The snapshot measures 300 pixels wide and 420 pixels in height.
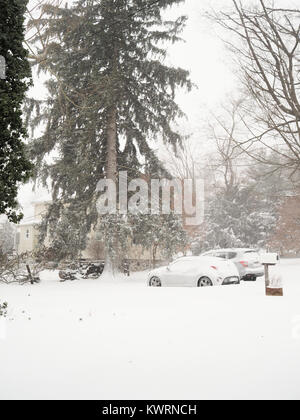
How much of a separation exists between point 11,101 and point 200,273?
8.45 metres

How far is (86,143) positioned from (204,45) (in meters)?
6.84

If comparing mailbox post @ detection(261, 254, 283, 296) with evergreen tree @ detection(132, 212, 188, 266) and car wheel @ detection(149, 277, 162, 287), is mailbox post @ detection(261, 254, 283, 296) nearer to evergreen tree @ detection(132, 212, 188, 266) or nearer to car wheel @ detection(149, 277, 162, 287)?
car wheel @ detection(149, 277, 162, 287)

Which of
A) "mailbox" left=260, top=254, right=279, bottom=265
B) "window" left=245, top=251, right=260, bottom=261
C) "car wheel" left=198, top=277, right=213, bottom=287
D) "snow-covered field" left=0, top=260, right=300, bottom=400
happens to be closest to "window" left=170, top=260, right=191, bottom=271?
"car wheel" left=198, top=277, right=213, bottom=287

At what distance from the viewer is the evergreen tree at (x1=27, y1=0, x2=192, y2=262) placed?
16.2m

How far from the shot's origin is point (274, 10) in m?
9.34

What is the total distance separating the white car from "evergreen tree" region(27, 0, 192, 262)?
13.1 ft

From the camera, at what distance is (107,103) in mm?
15719

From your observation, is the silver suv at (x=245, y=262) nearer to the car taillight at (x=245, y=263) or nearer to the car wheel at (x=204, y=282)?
the car taillight at (x=245, y=263)

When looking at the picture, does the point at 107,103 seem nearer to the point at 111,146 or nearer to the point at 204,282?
the point at 111,146

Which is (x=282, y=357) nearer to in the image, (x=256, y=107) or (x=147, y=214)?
(x=256, y=107)

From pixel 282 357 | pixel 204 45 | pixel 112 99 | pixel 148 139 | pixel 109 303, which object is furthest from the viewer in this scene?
pixel 148 139

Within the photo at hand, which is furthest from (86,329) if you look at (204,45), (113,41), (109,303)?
(113,41)

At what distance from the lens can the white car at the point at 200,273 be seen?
39.9ft

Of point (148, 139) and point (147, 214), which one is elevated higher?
point (148, 139)
